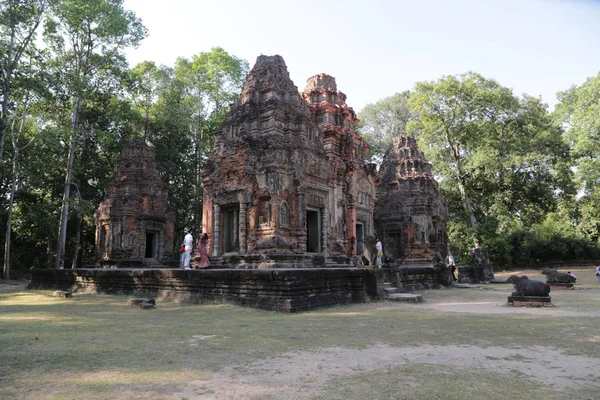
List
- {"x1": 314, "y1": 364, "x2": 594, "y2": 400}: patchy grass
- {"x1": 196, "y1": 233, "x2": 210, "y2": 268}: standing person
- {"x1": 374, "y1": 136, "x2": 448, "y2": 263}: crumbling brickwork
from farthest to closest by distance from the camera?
1. {"x1": 374, "y1": 136, "x2": 448, "y2": 263}: crumbling brickwork
2. {"x1": 196, "y1": 233, "x2": 210, "y2": 268}: standing person
3. {"x1": 314, "y1": 364, "x2": 594, "y2": 400}: patchy grass

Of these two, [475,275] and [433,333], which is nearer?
[433,333]

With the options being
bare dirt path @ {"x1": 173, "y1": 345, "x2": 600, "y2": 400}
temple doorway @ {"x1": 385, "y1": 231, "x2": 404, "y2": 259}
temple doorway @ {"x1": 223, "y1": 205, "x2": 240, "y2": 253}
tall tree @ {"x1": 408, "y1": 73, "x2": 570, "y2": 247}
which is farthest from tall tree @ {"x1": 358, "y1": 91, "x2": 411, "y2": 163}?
bare dirt path @ {"x1": 173, "y1": 345, "x2": 600, "y2": 400}

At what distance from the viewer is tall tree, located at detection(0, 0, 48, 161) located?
51.4 feet

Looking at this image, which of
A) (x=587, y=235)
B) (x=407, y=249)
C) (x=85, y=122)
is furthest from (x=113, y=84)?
(x=587, y=235)

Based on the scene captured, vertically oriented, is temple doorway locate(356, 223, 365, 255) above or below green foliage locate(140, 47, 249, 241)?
below

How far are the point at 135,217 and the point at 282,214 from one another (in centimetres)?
1121

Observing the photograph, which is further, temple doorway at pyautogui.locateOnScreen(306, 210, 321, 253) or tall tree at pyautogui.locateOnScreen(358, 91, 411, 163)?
tall tree at pyautogui.locateOnScreen(358, 91, 411, 163)

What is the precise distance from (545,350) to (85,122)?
2581 centimetres

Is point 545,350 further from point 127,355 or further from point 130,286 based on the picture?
point 130,286

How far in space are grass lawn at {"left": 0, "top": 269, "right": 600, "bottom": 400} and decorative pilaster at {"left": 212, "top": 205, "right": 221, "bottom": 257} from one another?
6.00m

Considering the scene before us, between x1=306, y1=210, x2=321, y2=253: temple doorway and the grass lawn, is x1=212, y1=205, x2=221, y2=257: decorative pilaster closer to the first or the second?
x1=306, y1=210, x2=321, y2=253: temple doorway

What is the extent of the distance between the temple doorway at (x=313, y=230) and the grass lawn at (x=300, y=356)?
7.37 meters

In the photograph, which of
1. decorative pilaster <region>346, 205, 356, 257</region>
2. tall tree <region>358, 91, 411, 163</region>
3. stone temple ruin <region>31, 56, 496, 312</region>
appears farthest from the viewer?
tall tree <region>358, 91, 411, 163</region>

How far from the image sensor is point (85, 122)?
24219 mm
